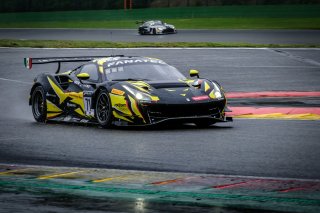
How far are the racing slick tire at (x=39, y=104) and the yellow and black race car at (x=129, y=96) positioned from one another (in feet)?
0.06

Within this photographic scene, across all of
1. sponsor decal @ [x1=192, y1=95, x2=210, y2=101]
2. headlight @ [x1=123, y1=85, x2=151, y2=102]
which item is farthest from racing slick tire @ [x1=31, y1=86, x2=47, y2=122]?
sponsor decal @ [x1=192, y1=95, x2=210, y2=101]

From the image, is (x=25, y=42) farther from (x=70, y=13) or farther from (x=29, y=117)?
(x=70, y=13)

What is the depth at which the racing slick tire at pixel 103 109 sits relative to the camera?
12828 mm

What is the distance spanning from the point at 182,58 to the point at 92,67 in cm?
1616

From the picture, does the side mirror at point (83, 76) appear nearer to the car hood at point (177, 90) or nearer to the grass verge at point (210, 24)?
the car hood at point (177, 90)

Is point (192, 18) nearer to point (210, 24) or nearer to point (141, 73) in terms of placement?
point (210, 24)

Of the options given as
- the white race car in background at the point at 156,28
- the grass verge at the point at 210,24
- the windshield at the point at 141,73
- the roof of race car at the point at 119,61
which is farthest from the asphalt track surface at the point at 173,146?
the grass verge at the point at 210,24

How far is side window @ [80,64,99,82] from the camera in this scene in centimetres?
1371

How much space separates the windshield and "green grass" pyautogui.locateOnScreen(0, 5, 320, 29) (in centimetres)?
3652

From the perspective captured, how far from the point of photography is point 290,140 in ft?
35.8

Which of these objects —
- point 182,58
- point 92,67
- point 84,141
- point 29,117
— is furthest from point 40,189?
point 182,58

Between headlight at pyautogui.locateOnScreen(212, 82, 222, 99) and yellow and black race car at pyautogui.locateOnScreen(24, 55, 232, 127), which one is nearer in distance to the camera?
yellow and black race car at pyautogui.locateOnScreen(24, 55, 232, 127)

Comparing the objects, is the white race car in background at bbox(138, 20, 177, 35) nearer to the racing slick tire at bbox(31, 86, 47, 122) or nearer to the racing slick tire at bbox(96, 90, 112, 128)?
the racing slick tire at bbox(31, 86, 47, 122)

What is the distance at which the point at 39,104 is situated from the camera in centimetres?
1510
